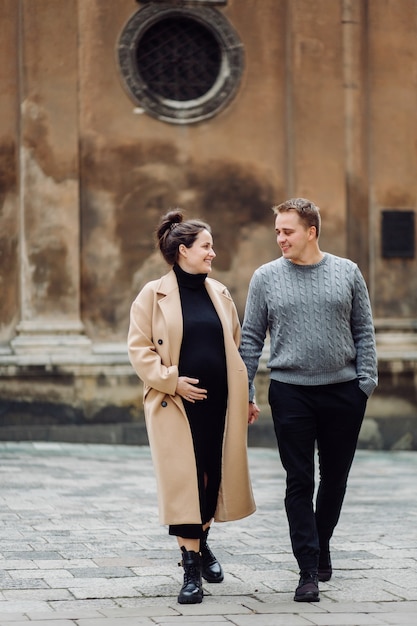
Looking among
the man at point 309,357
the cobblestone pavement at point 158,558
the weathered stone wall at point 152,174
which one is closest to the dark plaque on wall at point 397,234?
the weathered stone wall at point 152,174

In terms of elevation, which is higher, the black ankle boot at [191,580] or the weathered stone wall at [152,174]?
the weathered stone wall at [152,174]

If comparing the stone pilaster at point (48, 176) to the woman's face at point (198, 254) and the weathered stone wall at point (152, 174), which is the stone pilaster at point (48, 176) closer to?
the weathered stone wall at point (152, 174)

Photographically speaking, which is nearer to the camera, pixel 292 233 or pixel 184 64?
pixel 292 233

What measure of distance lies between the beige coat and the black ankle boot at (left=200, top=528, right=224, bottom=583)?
0.23 meters

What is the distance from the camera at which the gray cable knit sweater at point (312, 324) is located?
5.82 m

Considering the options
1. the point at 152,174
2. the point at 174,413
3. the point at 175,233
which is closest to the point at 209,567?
the point at 174,413

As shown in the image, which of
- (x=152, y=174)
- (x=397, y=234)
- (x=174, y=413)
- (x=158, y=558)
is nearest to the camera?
(x=174, y=413)

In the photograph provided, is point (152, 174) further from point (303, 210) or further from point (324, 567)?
point (324, 567)

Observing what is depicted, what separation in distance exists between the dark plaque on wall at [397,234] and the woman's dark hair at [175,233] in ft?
25.4

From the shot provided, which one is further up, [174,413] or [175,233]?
[175,233]

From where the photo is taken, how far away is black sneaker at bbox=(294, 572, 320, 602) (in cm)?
553

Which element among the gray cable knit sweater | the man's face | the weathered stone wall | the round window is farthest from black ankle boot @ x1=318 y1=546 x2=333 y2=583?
the round window

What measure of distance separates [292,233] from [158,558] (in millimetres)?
1952

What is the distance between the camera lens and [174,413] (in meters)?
5.78
